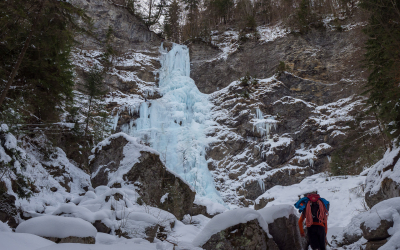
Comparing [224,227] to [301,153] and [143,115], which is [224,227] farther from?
[143,115]

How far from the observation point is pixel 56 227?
281cm

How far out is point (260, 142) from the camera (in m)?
18.3

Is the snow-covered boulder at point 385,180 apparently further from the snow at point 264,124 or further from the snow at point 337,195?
the snow at point 264,124

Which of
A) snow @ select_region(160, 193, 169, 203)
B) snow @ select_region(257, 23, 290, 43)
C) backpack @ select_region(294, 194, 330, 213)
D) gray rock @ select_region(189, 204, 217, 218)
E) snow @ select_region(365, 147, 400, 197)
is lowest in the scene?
gray rock @ select_region(189, 204, 217, 218)

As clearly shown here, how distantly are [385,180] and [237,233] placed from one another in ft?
17.1

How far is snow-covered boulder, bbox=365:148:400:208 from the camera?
20.6ft

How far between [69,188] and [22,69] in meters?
4.54

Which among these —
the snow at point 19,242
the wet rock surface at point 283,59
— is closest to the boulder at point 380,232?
the snow at point 19,242

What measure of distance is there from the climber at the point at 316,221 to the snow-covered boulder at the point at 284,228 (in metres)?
0.16

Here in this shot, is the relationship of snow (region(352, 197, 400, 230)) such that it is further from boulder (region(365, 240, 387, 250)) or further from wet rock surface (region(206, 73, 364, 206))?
wet rock surface (region(206, 73, 364, 206))

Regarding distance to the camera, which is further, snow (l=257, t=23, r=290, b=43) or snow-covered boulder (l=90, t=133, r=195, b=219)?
snow (l=257, t=23, r=290, b=43)

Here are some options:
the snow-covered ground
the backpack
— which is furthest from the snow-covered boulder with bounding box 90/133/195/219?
the snow-covered ground

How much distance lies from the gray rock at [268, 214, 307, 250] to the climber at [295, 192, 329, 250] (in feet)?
0.61

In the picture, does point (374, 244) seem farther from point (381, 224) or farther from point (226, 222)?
point (226, 222)
